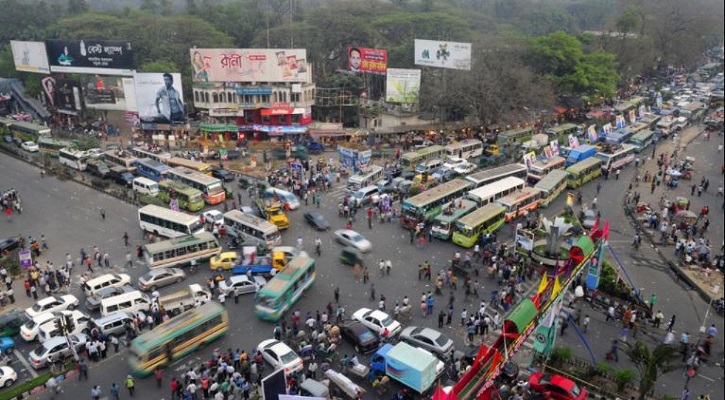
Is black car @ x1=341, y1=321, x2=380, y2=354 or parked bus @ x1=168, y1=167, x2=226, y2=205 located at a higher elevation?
parked bus @ x1=168, y1=167, x2=226, y2=205

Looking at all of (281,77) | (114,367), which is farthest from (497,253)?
(281,77)

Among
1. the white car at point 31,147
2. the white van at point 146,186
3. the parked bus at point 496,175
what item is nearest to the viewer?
the parked bus at point 496,175

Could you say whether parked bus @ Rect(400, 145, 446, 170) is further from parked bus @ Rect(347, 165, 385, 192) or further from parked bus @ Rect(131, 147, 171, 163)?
parked bus @ Rect(131, 147, 171, 163)

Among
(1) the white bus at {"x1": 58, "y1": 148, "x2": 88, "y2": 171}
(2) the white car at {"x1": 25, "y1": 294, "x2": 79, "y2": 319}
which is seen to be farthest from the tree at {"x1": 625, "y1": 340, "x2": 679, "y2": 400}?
(1) the white bus at {"x1": 58, "y1": 148, "x2": 88, "y2": 171}

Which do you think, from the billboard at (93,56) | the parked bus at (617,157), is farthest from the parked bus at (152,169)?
the parked bus at (617,157)

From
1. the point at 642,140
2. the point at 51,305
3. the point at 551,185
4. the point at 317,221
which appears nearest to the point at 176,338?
the point at 51,305

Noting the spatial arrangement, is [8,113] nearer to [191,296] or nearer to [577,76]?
[191,296]

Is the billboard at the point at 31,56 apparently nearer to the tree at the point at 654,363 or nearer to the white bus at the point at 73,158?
the white bus at the point at 73,158
